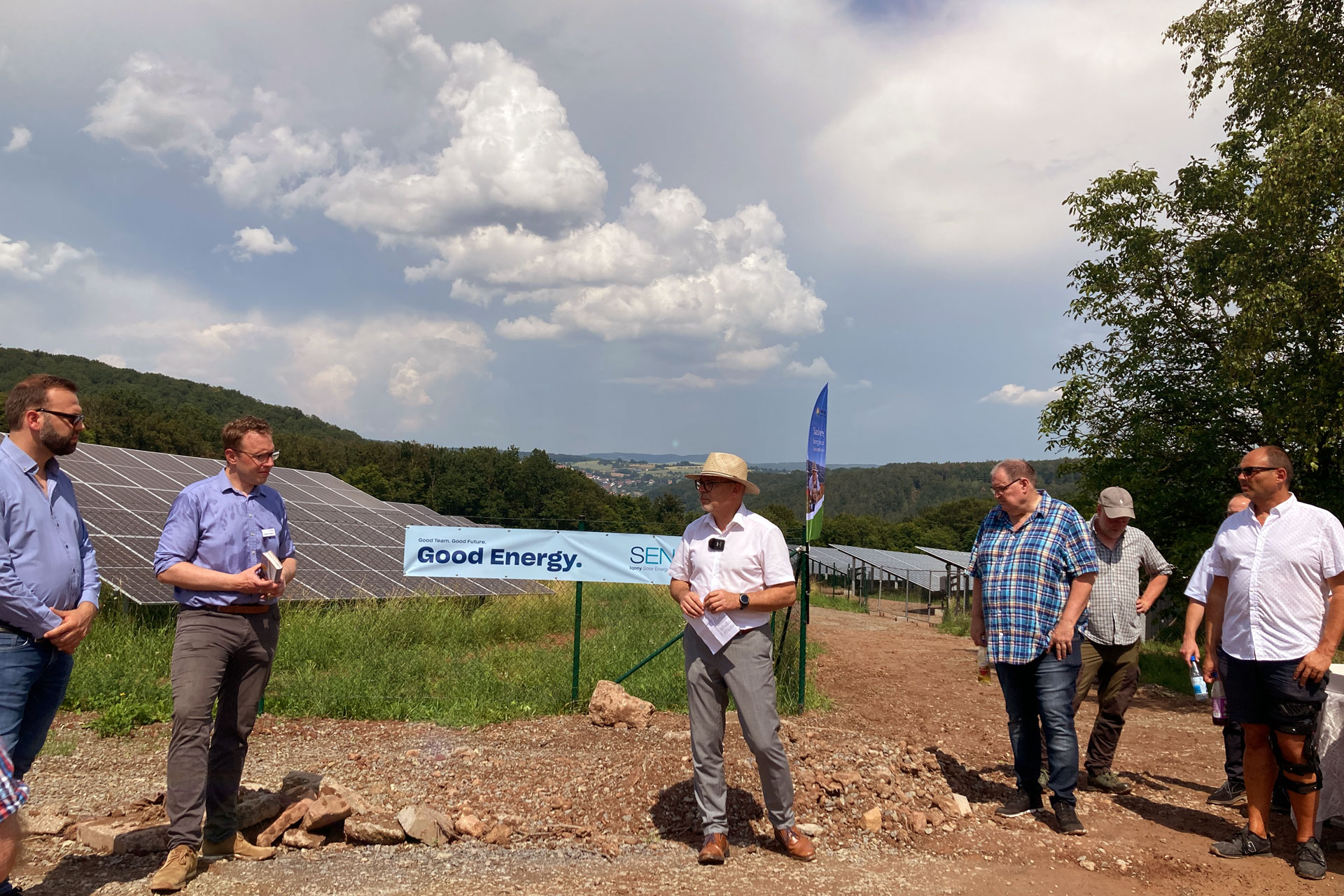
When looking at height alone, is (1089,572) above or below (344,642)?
above

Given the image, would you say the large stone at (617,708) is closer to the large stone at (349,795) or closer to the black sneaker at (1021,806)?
the large stone at (349,795)

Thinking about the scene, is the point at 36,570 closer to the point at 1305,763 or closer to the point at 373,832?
the point at 373,832

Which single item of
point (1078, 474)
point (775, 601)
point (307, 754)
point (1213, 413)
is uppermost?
point (1213, 413)

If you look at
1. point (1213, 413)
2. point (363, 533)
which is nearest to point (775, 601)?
point (1213, 413)

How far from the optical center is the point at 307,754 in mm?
6051

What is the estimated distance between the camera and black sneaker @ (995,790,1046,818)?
16.4ft

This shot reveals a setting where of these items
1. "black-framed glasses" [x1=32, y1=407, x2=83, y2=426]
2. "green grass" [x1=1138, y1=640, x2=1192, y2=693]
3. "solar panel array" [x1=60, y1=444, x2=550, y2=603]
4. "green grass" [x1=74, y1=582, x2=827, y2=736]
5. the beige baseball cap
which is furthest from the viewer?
"green grass" [x1=1138, y1=640, x2=1192, y2=693]

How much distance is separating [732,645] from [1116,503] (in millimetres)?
2914

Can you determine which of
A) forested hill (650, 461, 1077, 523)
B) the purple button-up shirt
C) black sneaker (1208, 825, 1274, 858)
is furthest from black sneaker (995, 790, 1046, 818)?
forested hill (650, 461, 1077, 523)

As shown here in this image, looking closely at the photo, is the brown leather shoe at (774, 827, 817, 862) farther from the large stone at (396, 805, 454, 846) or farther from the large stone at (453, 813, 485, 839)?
the large stone at (396, 805, 454, 846)

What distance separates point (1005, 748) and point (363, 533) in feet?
37.8

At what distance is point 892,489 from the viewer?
15338 centimetres

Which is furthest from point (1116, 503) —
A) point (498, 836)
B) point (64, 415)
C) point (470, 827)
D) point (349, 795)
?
point (64, 415)

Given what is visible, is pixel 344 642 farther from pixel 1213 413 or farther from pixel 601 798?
pixel 1213 413
